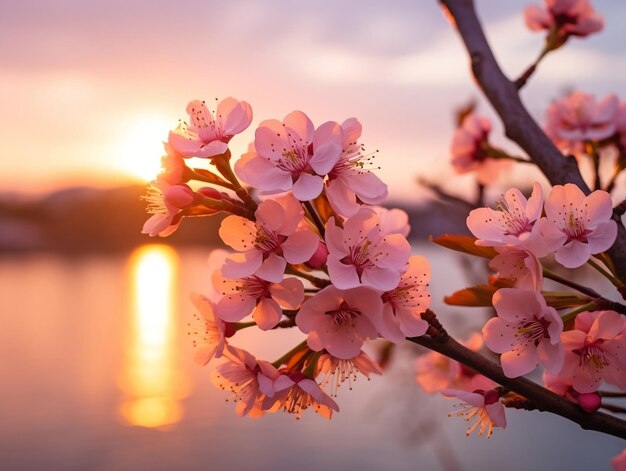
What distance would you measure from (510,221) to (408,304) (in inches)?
7.6

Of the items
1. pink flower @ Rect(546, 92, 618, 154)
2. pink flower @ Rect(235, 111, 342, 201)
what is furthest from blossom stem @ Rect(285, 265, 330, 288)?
pink flower @ Rect(546, 92, 618, 154)

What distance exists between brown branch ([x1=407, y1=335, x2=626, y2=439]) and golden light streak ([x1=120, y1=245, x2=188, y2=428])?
106 feet

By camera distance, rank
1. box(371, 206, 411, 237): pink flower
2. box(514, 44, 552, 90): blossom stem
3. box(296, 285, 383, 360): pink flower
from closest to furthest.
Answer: box(296, 285, 383, 360): pink flower, box(371, 206, 411, 237): pink flower, box(514, 44, 552, 90): blossom stem

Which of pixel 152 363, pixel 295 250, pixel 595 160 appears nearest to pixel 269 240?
pixel 295 250

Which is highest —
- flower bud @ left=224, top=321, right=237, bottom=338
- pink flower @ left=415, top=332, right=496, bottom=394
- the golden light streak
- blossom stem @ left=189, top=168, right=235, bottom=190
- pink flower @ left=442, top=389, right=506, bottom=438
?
blossom stem @ left=189, top=168, right=235, bottom=190

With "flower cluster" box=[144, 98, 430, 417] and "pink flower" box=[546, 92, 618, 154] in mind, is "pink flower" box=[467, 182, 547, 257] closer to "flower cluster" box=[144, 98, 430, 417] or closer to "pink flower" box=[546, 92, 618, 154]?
"flower cluster" box=[144, 98, 430, 417]

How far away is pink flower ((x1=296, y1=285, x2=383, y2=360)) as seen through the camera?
2.64 feet

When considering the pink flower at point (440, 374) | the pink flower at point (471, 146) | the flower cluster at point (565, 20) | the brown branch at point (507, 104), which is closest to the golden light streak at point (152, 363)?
the pink flower at point (471, 146)

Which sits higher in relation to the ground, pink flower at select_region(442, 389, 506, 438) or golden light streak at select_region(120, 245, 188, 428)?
pink flower at select_region(442, 389, 506, 438)

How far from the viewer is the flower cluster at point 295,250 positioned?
821 millimetres

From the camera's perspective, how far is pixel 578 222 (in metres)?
0.90

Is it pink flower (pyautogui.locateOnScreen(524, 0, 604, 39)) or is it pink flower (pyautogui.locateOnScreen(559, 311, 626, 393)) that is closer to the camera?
pink flower (pyautogui.locateOnScreen(559, 311, 626, 393))

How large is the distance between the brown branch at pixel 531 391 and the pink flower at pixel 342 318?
0.06m

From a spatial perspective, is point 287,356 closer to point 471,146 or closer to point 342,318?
point 342,318
